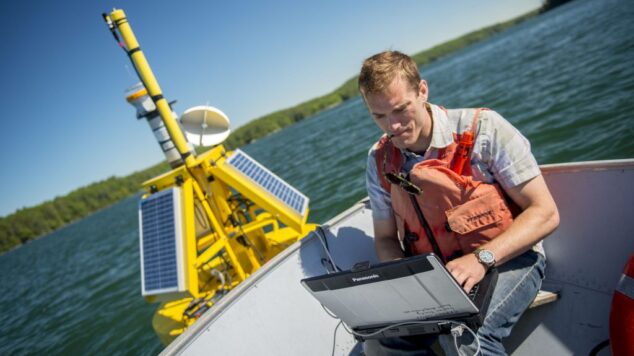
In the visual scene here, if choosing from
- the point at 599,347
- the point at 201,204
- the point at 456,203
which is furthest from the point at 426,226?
the point at 201,204

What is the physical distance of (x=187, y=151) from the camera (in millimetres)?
4320

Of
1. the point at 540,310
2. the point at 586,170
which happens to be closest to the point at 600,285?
the point at 540,310

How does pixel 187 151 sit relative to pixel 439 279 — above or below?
above

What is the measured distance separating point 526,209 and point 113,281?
13.6 metres

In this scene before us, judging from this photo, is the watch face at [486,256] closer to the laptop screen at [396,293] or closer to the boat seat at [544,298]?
the laptop screen at [396,293]

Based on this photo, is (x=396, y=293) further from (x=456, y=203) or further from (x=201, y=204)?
(x=201, y=204)

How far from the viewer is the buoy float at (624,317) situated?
5.19 ft

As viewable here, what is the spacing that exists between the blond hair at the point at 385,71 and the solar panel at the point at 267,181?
2.61 meters

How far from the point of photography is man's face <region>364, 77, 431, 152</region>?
191 cm

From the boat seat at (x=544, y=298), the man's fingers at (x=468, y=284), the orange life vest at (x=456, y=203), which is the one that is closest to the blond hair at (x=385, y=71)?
the orange life vest at (x=456, y=203)

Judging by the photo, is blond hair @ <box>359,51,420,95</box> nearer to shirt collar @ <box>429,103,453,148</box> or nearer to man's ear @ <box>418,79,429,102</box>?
man's ear @ <box>418,79,429,102</box>

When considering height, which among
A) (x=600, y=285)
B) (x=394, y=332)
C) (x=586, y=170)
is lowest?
(x=600, y=285)

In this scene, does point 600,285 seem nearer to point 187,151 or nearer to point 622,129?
point 187,151

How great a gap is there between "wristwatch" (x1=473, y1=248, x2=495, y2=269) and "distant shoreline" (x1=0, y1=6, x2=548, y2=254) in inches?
2262
